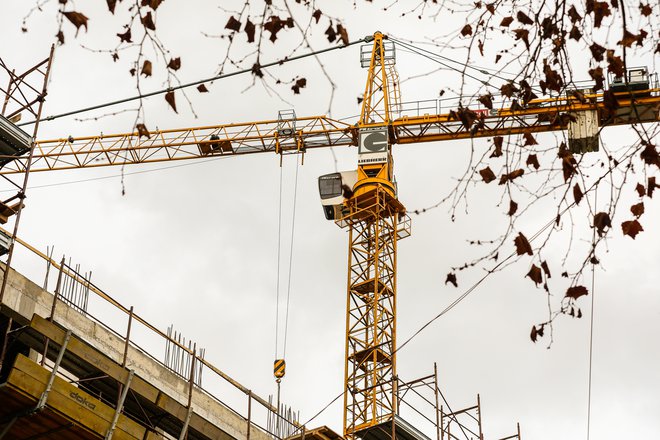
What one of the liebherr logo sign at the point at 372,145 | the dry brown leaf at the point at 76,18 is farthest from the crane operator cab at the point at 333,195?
the dry brown leaf at the point at 76,18

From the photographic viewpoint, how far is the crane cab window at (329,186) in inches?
1898

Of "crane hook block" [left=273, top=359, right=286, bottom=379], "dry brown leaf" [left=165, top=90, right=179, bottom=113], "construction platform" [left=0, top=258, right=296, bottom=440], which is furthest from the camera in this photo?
"crane hook block" [left=273, top=359, right=286, bottom=379]

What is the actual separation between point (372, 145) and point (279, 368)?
13.7 m

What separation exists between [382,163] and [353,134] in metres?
3.50

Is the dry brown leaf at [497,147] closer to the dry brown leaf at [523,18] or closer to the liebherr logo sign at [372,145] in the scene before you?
the dry brown leaf at [523,18]

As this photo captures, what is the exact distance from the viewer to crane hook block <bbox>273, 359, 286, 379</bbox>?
132ft

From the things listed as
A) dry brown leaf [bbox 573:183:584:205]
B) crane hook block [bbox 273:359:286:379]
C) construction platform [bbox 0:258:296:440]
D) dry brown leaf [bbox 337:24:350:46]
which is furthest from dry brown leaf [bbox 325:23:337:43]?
crane hook block [bbox 273:359:286:379]

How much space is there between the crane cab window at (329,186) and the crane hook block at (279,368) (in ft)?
30.6

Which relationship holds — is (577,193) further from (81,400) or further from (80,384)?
(80,384)

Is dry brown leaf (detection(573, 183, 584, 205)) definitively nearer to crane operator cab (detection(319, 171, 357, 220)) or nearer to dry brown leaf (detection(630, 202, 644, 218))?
dry brown leaf (detection(630, 202, 644, 218))

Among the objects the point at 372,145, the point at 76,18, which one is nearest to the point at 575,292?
the point at 76,18

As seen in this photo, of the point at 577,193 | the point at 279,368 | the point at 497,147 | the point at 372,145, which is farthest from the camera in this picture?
the point at 372,145

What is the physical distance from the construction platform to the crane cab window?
2263 centimetres

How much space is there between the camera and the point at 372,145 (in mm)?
51188
